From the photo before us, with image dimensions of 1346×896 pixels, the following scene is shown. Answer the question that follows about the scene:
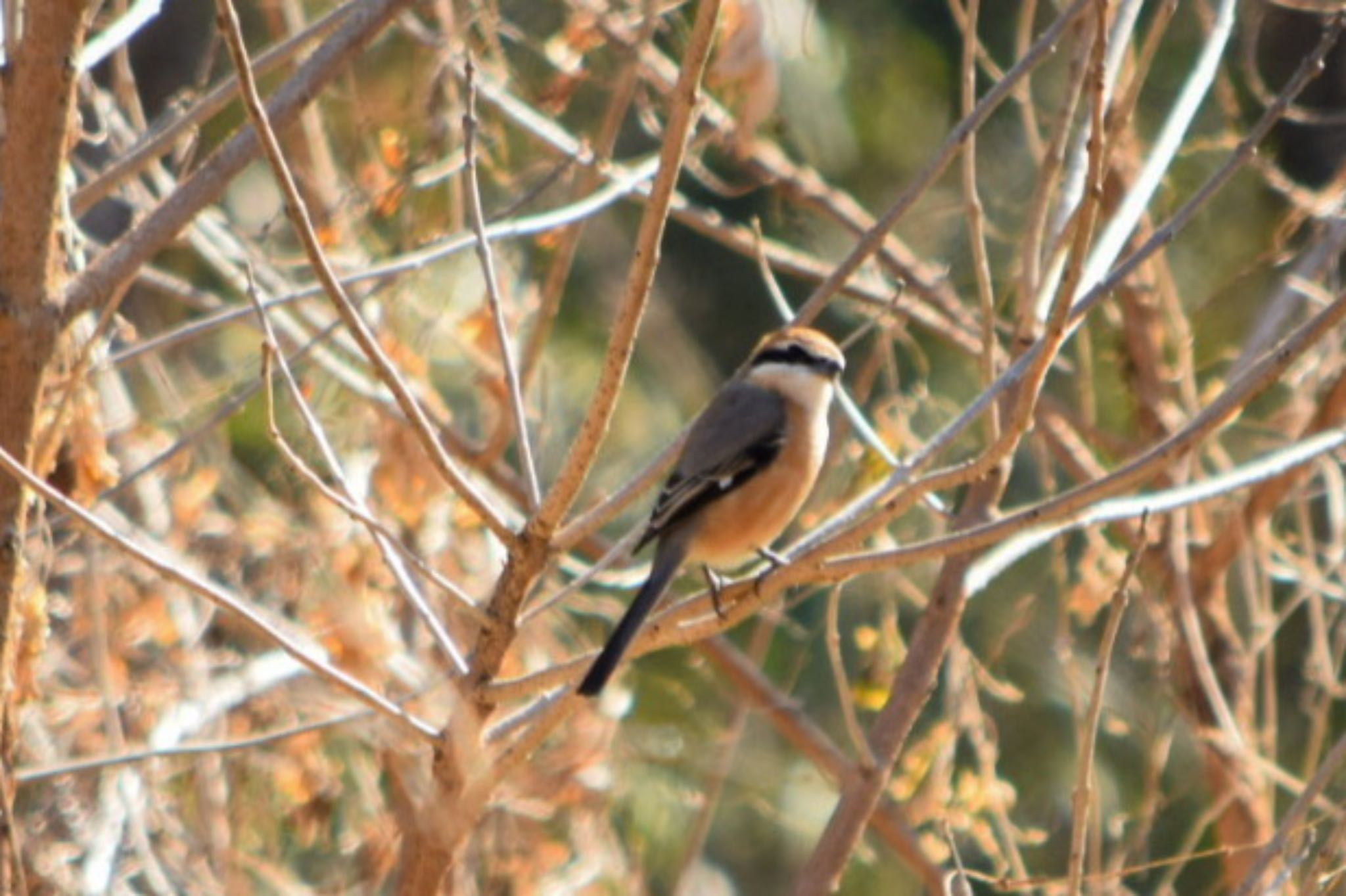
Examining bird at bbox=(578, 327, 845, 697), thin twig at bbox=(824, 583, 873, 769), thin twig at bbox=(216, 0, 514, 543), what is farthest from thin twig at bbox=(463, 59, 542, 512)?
bird at bbox=(578, 327, 845, 697)

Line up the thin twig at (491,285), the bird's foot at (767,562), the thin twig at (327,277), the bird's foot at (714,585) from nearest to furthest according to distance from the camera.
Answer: the thin twig at (327,277) < the thin twig at (491,285) < the bird's foot at (767,562) < the bird's foot at (714,585)

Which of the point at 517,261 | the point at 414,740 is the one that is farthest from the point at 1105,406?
the point at 414,740

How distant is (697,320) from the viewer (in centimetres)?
966

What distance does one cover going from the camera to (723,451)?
166 inches

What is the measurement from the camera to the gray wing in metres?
4.11

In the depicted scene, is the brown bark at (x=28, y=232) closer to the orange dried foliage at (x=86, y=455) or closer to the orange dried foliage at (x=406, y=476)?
the orange dried foliage at (x=86, y=455)

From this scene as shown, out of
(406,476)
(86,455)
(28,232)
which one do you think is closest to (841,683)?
(86,455)

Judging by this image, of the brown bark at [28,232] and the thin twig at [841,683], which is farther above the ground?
the brown bark at [28,232]

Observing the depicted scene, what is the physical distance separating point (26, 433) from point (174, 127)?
0.54m

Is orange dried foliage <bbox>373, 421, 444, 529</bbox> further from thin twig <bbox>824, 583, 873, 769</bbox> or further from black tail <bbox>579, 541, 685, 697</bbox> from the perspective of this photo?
thin twig <bbox>824, 583, 873, 769</bbox>

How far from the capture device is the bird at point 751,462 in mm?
4102

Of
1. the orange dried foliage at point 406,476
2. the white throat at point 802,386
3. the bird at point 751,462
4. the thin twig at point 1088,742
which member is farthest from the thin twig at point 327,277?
the orange dried foliage at point 406,476

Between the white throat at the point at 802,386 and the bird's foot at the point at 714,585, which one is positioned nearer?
the bird's foot at the point at 714,585

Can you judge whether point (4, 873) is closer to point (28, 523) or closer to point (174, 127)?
point (28, 523)
